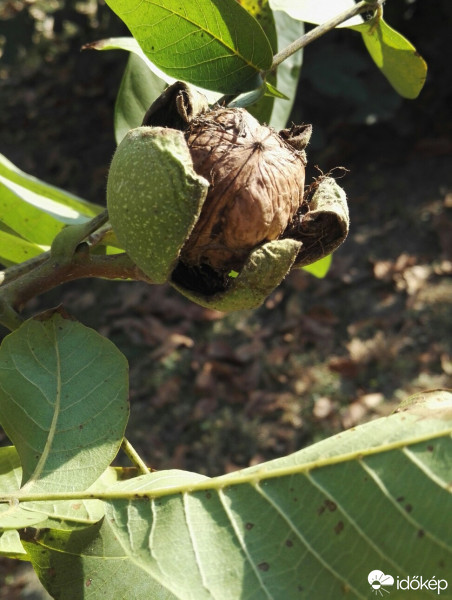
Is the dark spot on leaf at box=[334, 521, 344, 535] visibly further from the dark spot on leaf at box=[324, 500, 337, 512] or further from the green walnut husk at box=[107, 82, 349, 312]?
the green walnut husk at box=[107, 82, 349, 312]

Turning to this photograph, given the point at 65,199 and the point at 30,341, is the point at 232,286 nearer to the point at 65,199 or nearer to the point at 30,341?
the point at 30,341

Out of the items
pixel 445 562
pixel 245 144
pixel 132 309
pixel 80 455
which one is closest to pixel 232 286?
pixel 245 144

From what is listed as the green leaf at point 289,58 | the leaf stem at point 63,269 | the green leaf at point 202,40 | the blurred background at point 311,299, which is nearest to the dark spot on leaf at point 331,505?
the leaf stem at point 63,269

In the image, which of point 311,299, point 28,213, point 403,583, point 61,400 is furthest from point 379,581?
point 311,299

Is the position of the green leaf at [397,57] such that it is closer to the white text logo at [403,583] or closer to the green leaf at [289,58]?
the green leaf at [289,58]

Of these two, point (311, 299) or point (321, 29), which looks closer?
point (321, 29)

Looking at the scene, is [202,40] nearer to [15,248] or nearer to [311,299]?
[15,248]
